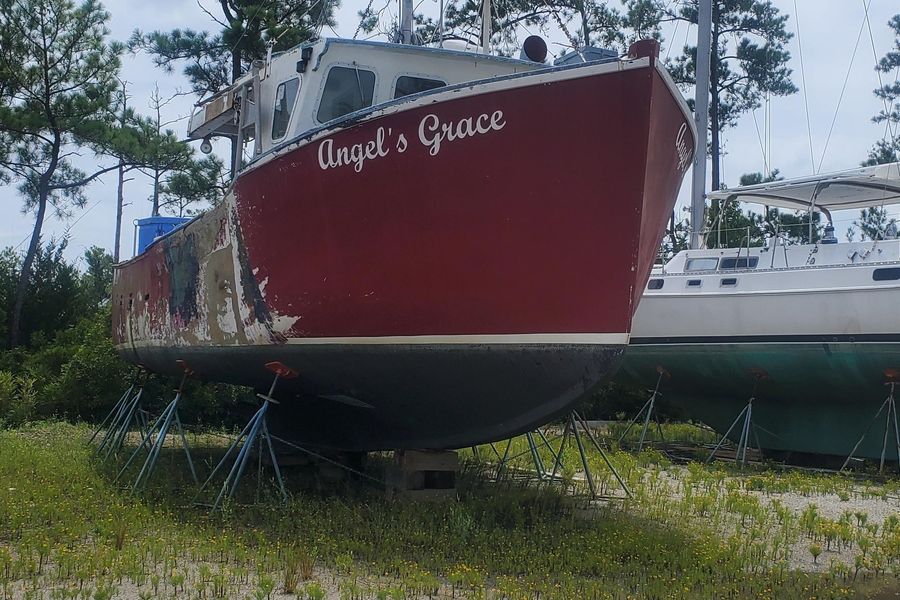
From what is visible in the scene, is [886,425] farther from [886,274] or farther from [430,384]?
[430,384]

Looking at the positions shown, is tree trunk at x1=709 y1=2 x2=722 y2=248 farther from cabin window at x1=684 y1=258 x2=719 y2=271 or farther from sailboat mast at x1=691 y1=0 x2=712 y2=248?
cabin window at x1=684 y1=258 x2=719 y2=271

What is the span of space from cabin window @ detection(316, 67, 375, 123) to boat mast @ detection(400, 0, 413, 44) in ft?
3.53

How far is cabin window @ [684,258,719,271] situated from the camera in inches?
564

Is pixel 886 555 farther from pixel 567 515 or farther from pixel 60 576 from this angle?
pixel 60 576

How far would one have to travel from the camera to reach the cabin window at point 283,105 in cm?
831

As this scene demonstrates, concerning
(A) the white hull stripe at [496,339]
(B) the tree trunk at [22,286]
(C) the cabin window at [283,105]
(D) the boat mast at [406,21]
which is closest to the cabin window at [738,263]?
(D) the boat mast at [406,21]

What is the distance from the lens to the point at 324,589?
17.3 feet

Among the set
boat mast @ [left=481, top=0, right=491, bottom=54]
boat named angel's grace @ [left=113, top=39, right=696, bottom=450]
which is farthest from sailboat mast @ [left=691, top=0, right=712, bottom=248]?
boat named angel's grace @ [left=113, top=39, right=696, bottom=450]

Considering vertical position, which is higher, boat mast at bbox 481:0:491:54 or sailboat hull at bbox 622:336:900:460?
boat mast at bbox 481:0:491:54

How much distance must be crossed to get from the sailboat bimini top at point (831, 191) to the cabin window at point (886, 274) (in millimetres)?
1667

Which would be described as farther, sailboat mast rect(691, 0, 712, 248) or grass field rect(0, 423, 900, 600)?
sailboat mast rect(691, 0, 712, 248)

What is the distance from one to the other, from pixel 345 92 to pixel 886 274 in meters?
7.64

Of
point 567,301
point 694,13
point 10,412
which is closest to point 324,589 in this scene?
point 567,301

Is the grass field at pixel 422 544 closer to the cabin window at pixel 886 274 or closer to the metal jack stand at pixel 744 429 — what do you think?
the metal jack stand at pixel 744 429
